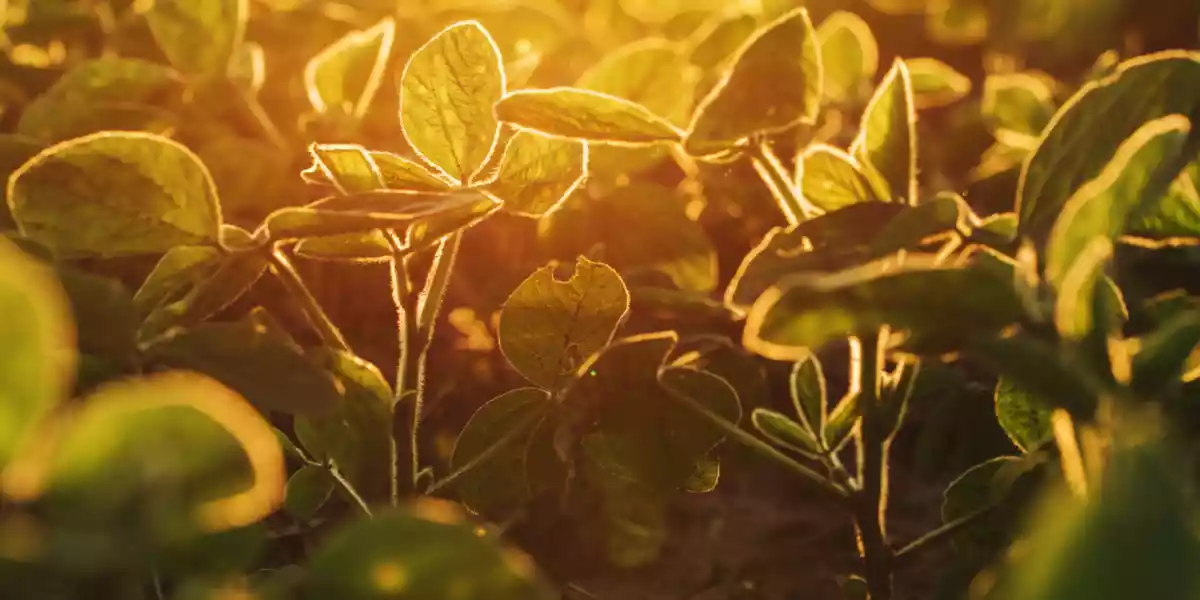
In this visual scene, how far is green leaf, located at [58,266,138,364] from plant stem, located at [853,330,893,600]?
0.41 m

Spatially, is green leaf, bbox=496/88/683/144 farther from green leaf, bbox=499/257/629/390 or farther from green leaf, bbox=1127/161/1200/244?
green leaf, bbox=1127/161/1200/244

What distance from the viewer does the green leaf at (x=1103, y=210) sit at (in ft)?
1.36

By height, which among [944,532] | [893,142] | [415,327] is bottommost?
[944,532]

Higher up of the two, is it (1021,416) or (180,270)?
(180,270)

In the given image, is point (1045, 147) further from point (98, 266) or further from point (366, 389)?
point (98, 266)

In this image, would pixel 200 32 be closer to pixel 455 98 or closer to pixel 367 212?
pixel 455 98

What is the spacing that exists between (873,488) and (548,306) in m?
0.22

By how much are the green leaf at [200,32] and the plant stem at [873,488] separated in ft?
2.11

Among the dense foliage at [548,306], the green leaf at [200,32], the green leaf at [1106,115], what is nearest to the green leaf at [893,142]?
the dense foliage at [548,306]

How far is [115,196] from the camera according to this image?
53 cm

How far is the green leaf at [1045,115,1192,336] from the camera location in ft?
1.36

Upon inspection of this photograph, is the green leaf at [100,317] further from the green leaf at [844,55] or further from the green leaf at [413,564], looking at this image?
the green leaf at [844,55]

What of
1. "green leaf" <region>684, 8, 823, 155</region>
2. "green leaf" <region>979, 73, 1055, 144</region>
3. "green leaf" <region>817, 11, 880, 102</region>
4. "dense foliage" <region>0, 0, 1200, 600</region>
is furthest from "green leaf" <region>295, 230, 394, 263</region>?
"green leaf" <region>979, 73, 1055, 144</region>

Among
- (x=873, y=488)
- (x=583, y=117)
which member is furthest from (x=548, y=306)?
(x=873, y=488)
